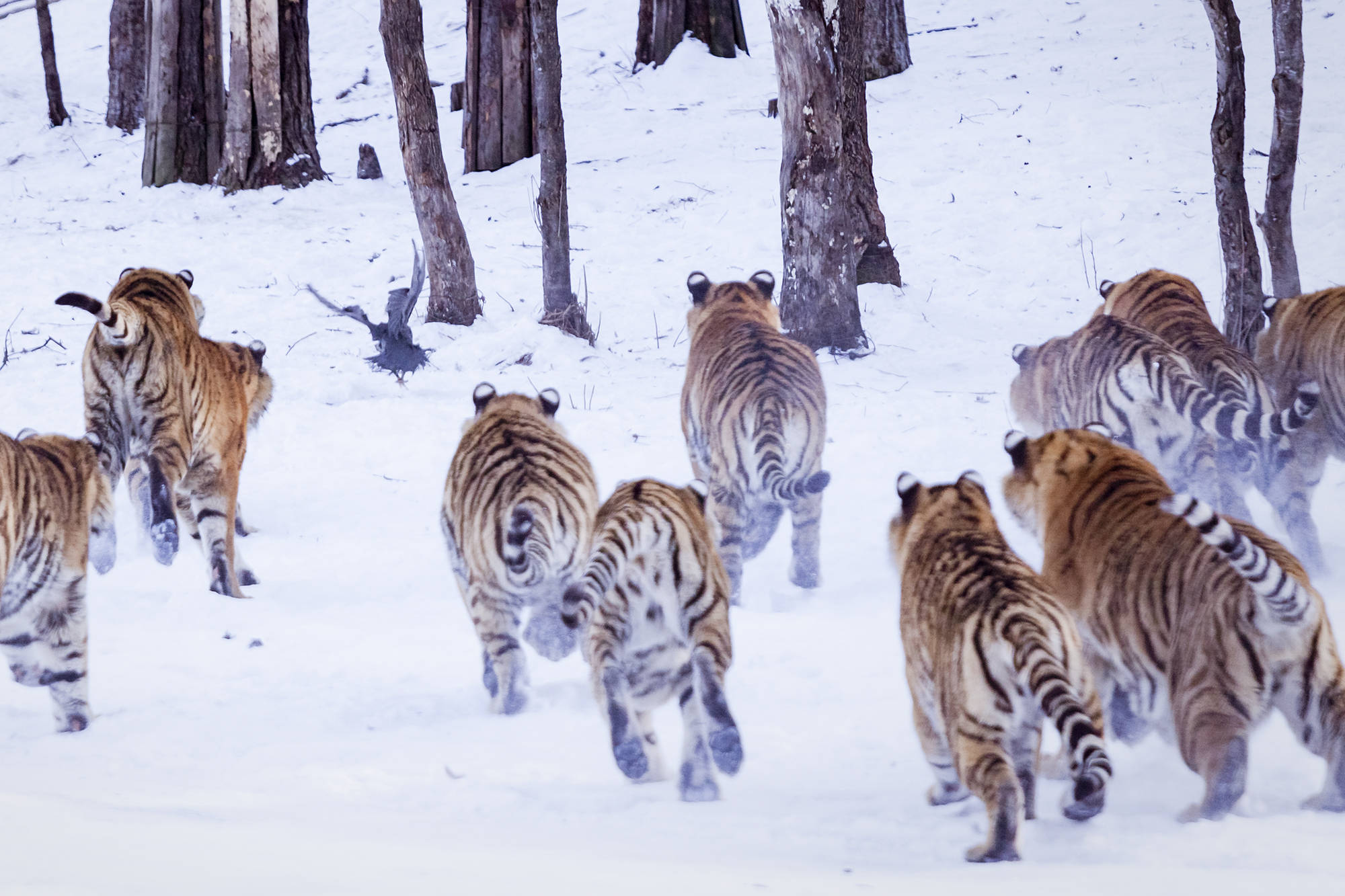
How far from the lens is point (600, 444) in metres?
7.46

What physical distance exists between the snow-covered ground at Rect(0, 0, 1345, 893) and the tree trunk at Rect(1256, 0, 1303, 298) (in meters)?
1.64

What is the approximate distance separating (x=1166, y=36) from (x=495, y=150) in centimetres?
776

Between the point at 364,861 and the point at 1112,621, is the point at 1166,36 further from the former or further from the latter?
the point at 364,861

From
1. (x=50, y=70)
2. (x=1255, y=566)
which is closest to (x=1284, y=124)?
(x=1255, y=566)

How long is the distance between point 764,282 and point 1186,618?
12.6 feet

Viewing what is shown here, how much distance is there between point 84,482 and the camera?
4.51 metres

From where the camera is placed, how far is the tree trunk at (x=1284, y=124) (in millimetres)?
7273

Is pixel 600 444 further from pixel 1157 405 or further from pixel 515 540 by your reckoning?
pixel 515 540

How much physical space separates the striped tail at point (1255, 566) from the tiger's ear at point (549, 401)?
2.51 metres

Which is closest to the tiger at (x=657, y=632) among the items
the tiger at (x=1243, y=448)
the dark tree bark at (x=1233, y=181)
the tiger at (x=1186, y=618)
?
the tiger at (x=1186, y=618)

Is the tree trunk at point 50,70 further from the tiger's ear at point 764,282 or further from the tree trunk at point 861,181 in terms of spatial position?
the tiger's ear at point 764,282

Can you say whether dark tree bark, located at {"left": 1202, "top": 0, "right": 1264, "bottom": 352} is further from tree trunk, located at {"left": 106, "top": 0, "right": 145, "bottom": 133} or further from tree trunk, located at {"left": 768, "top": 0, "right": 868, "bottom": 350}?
tree trunk, located at {"left": 106, "top": 0, "right": 145, "bottom": 133}

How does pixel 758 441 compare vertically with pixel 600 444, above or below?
above

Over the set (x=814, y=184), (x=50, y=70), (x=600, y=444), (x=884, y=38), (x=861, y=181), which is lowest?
(x=600, y=444)
